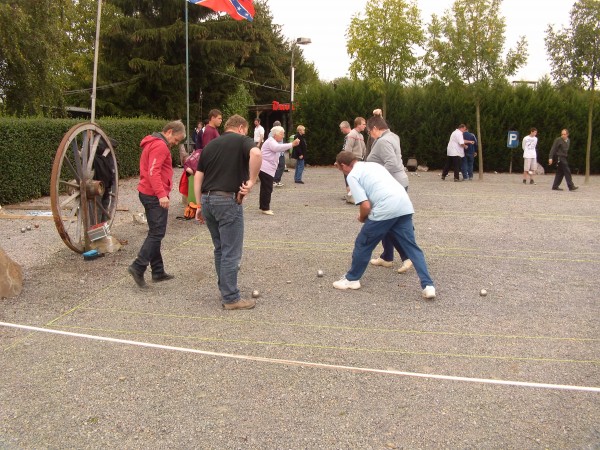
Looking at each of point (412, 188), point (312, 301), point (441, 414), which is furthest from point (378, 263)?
point (412, 188)

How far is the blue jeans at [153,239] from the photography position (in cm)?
622

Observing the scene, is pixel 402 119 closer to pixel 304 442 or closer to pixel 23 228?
pixel 23 228

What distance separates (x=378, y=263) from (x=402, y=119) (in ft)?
59.8

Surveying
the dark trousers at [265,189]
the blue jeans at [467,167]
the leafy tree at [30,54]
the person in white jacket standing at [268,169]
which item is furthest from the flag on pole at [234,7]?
the dark trousers at [265,189]

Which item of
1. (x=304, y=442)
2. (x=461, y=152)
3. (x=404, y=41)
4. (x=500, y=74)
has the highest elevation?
(x=404, y=41)

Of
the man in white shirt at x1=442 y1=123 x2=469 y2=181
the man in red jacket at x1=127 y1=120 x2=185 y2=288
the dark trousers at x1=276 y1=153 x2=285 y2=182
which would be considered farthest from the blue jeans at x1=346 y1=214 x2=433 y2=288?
the man in white shirt at x1=442 y1=123 x2=469 y2=181

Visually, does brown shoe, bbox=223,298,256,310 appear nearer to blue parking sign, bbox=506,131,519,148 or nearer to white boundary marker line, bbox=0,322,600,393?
white boundary marker line, bbox=0,322,600,393

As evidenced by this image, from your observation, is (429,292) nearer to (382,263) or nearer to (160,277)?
(382,263)

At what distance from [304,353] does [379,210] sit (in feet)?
6.21

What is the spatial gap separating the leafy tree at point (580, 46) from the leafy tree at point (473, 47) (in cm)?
94

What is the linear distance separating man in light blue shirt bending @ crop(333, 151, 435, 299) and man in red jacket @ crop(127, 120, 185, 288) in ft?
6.07

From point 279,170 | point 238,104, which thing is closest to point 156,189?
point 279,170

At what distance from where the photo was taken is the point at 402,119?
24641mm

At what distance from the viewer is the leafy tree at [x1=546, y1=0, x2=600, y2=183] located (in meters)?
17.3
